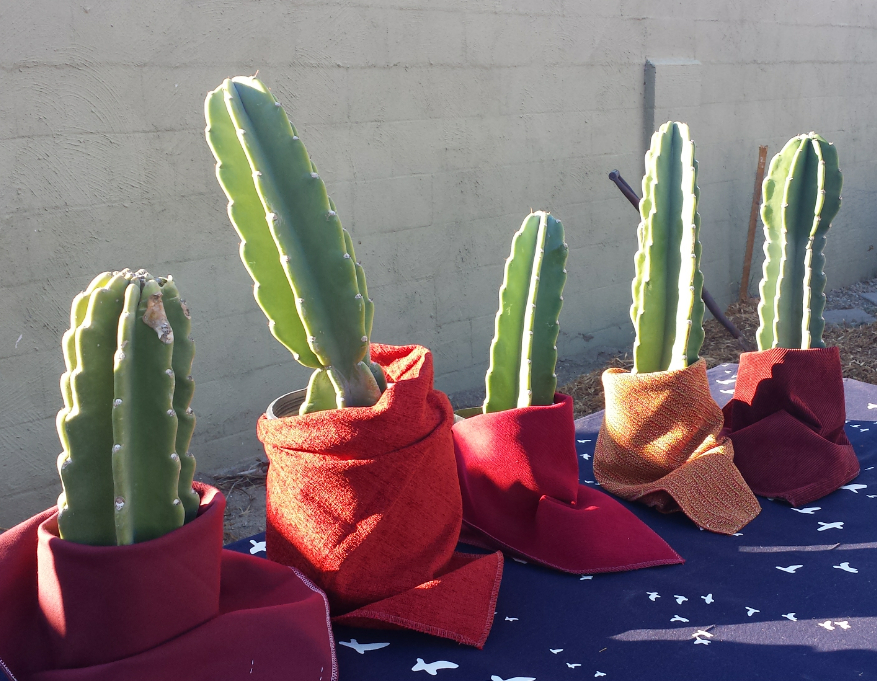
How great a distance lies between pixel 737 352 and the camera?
339cm

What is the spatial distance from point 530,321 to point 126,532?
61cm

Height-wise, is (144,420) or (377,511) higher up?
(144,420)

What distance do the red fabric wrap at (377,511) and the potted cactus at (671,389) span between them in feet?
1.37

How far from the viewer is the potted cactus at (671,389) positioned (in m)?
1.24

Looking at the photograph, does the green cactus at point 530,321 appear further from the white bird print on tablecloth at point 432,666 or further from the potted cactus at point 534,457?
the white bird print on tablecloth at point 432,666

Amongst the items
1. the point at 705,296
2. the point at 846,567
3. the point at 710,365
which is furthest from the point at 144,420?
the point at 710,365

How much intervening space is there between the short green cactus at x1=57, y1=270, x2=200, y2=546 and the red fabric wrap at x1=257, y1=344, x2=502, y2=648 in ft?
0.50

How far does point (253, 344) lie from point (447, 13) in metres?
1.26

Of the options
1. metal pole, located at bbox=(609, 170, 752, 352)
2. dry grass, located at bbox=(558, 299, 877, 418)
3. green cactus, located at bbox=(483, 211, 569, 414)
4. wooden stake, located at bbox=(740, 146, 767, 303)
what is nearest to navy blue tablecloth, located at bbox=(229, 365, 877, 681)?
green cactus, located at bbox=(483, 211, 569, 414)

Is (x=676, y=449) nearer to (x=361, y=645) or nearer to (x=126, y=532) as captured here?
(x=361, y=645)

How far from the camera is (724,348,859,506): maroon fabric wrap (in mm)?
1323

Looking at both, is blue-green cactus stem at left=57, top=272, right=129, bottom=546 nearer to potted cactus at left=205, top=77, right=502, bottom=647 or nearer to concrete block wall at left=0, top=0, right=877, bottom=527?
potted cactus at left=205, top=77, right=502, bottom=647

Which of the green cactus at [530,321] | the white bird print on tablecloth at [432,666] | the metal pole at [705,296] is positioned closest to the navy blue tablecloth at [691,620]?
the white bird print on tablecloth at [432,666]

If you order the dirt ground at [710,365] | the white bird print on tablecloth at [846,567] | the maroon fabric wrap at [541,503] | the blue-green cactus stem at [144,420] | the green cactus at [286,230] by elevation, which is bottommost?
the dirt ground at [710,365]
